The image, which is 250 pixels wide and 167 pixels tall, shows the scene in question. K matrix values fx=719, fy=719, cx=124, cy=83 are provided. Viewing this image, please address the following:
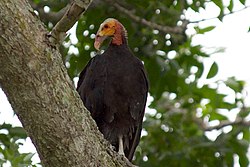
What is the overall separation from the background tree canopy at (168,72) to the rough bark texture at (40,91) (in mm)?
1790

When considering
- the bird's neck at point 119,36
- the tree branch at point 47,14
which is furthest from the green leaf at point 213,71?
the tree branch at point 47,14

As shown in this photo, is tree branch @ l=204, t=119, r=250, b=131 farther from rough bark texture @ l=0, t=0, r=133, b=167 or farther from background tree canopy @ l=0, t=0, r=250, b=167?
Answer: rough bark texture @ l=0, t=0, r=133, b=167

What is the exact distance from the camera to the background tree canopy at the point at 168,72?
5293 millimetres

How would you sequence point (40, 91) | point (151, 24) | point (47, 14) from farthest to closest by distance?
point (151, 24) < point (47, 14) < point (40, 91)

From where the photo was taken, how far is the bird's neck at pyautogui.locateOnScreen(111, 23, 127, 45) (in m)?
4.82

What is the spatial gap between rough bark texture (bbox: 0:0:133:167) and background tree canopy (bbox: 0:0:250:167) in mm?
1790

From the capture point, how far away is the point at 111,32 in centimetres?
480

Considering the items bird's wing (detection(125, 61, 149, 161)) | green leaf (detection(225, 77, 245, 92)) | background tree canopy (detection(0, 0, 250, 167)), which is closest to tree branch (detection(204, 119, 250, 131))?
background tree canopy (detection(0, 0, 250, 167))

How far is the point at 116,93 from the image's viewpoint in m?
4.55

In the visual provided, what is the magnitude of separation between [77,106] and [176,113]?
366 cm

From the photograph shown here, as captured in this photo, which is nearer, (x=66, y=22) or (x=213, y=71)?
(x=66, y=22)

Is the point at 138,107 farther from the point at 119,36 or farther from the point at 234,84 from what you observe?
the point at 234,84

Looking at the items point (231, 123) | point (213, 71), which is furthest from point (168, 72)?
point (231, 123)

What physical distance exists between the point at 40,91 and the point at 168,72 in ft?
8.96
